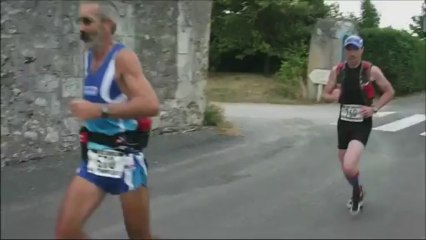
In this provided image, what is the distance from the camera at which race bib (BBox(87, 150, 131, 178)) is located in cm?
353

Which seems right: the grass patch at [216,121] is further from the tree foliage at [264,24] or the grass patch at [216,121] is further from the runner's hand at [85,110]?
the tree foliage at [264,24]

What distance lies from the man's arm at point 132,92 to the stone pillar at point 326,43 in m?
14.1

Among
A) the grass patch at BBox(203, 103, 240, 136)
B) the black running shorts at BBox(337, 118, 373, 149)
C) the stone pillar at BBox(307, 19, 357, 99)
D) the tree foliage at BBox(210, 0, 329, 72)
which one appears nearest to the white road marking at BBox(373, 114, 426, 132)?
the grass patch at BBox(203, 103, 240, 136)

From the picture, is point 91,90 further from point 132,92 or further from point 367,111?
point 367,111

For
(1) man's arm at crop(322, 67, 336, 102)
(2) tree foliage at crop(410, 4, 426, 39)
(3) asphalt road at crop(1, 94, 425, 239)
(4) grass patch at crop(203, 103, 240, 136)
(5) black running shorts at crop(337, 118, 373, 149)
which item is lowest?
(4) grass patch at crop(203, 103, 240, 136)

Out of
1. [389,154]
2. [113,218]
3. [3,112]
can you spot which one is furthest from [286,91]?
[113,218]

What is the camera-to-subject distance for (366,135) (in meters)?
5.63

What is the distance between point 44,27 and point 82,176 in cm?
383

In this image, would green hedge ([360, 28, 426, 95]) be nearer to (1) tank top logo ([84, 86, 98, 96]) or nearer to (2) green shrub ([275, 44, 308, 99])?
(2) green shrub ([275, 44, 308, 99])

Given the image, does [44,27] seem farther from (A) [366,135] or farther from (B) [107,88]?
(B) [107,88]

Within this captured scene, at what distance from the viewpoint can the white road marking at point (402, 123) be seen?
34.4 feet

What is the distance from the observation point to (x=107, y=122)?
3465 mm

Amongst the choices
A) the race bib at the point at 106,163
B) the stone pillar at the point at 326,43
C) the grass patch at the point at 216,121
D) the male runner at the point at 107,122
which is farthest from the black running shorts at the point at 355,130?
the stone pillar at the point at 326,43

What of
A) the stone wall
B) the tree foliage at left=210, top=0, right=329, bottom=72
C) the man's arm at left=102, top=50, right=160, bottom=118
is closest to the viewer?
Result: the man's arm at left=102, top=50, right=160, bottom=118
